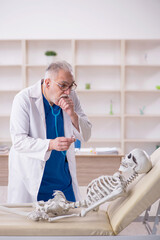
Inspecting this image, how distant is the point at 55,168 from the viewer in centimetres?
184

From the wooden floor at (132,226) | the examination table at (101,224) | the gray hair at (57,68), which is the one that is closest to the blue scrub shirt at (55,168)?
the gray hair at (57,68)

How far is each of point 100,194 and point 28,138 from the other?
1.85ft

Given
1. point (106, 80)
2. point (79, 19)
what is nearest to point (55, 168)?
point (106, 80)

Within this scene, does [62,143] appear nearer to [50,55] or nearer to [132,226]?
[132,226]

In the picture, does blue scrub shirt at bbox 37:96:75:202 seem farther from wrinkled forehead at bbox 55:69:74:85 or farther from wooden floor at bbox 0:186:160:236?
wooden floor at bbox 0:186:160:236

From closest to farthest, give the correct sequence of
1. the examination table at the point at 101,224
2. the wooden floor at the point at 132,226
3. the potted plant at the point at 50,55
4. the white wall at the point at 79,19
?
the examination table at the point at 101,224
the wooden floor at the point at 132,226
the potted plant at the point at 50,55
the white wall at the point at 79,19

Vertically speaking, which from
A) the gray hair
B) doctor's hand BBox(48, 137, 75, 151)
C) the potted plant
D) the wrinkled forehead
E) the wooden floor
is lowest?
the wooden floor

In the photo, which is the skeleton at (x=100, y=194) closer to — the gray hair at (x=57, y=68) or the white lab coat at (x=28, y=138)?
the white lab coat at (x=28, y=138)

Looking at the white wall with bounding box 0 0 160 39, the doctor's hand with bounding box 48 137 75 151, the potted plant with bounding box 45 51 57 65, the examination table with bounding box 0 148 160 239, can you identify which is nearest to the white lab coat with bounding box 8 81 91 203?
the doctor's hand with bounding box 48 137 75 151

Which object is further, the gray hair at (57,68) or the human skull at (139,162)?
the gray hair at (57,68)

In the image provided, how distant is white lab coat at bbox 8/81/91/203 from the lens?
5.71 feet

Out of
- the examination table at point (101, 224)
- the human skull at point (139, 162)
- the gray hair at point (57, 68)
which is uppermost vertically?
the gray hair at point (57, 68)

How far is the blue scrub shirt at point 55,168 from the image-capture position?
183cm

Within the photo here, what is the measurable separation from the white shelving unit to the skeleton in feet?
11.1
